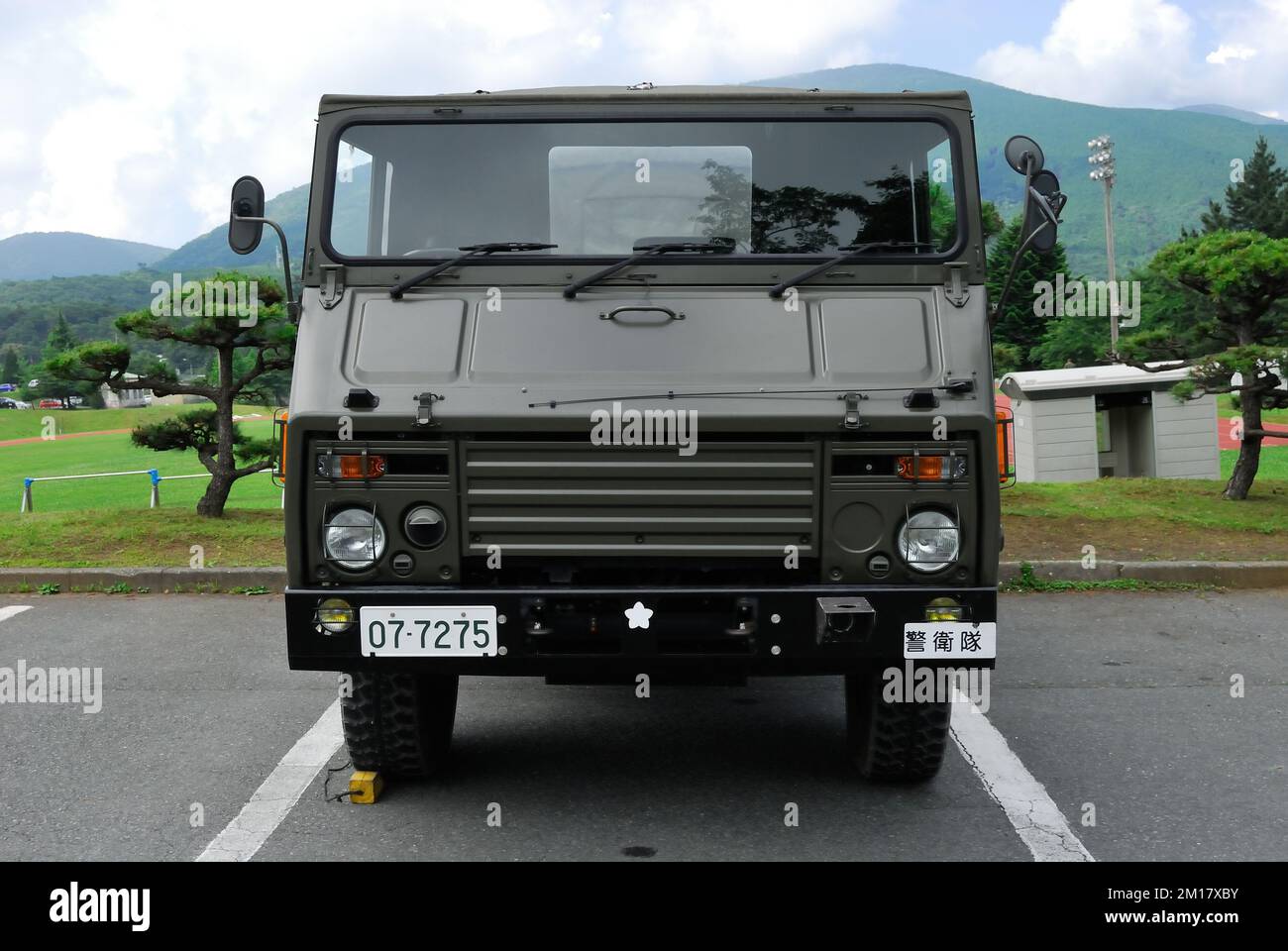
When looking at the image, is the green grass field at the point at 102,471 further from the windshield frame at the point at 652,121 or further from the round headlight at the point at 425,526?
the round headlight at the point at 425,526

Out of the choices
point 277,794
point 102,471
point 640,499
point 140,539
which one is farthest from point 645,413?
point 102,471

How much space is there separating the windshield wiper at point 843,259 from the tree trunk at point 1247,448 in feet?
27.5

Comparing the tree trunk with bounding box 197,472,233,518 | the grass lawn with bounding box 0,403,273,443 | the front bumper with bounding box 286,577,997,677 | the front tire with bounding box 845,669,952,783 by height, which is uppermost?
the grass lawn with bounding box 0,403,273,443

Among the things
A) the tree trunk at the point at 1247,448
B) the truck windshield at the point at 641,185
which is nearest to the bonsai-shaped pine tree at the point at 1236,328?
the tree trunk at the point at 1247,448

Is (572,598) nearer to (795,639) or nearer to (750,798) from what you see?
(795,639)

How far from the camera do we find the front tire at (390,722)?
4332 millimetres

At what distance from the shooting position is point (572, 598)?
3.84 m

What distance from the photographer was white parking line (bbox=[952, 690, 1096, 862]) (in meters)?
3.91

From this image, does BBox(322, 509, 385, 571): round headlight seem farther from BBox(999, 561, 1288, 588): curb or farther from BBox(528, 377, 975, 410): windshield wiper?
BBox(999, 561, 1288, 588): curb

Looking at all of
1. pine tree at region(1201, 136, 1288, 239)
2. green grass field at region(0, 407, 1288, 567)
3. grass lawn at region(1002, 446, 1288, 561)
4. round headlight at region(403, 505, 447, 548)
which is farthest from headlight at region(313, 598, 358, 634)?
pine tree at region(1201, 136, 1288, 239)

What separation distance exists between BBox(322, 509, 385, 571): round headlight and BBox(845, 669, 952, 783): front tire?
174 cm

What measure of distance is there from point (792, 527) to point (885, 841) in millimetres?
1115

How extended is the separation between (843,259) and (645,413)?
1.04 metres
